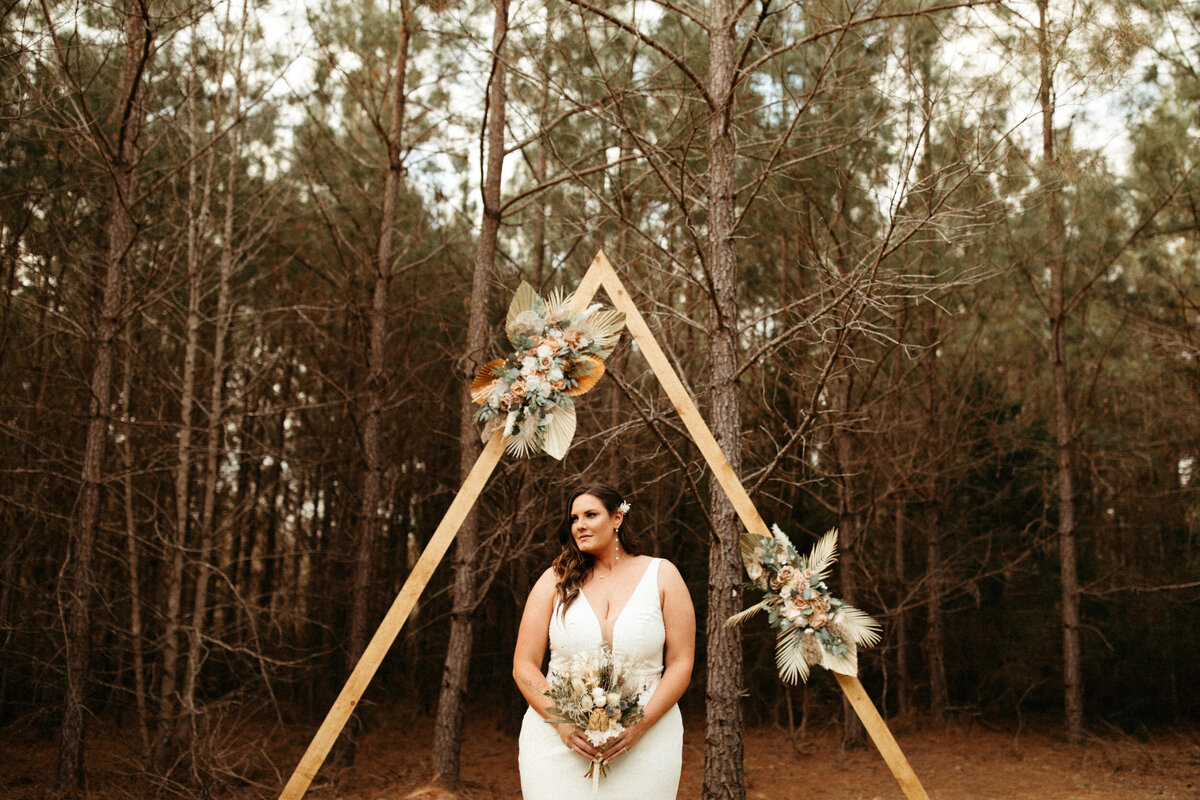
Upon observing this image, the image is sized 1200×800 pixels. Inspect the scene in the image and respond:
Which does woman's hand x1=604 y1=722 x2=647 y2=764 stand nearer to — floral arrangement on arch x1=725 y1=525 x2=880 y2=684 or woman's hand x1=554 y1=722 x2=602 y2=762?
woman's hand x1=554 y1=722 x2=602 y2=762

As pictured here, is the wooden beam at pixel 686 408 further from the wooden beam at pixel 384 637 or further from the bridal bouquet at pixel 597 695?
the bridal bouquet at pixel 597 695

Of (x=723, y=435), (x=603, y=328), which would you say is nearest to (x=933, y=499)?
(x=723, y=435)

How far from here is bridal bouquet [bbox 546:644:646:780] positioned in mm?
2699

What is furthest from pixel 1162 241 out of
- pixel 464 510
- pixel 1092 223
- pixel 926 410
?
pixel 464 510

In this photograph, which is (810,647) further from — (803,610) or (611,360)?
(611,360)

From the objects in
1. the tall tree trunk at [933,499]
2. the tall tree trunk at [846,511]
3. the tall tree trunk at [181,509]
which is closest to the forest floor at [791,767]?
the tall tree trunk at [181,509]

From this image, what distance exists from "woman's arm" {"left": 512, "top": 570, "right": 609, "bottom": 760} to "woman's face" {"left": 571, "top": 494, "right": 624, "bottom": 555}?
0.17 meters

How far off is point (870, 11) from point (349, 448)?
8321 millimetres

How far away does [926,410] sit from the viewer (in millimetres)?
9562

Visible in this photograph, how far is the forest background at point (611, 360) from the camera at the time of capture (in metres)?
5.36

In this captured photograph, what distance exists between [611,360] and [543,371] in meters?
3.40

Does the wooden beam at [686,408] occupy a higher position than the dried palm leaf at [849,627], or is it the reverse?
the wooden beam at [686,408]

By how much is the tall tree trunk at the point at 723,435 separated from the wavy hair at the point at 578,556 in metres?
1.41

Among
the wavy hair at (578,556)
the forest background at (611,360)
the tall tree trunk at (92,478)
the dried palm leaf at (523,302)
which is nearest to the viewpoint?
the wavy hair at (578,556)
